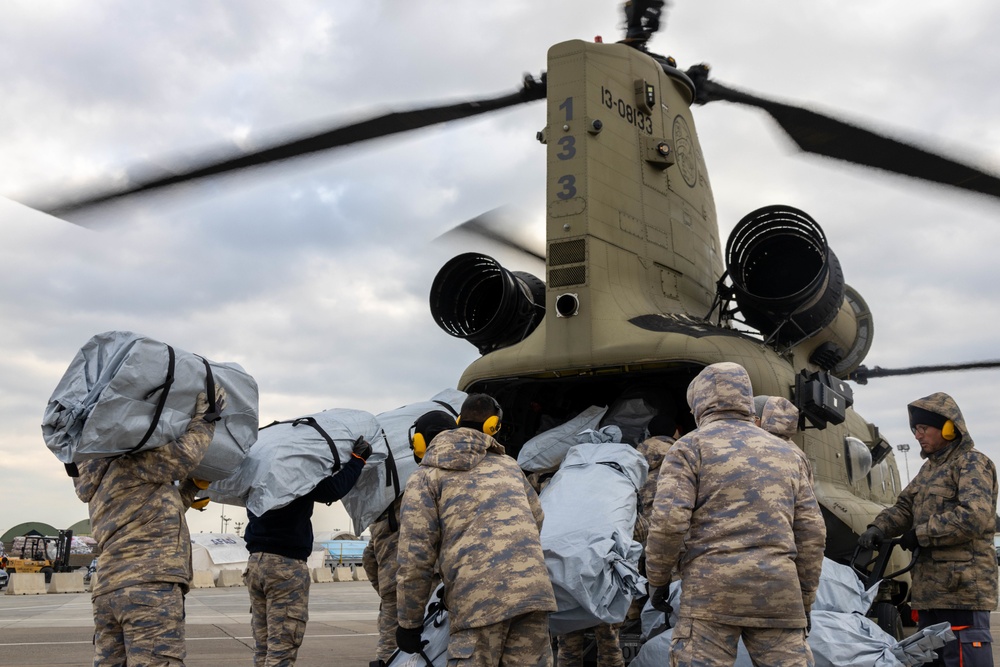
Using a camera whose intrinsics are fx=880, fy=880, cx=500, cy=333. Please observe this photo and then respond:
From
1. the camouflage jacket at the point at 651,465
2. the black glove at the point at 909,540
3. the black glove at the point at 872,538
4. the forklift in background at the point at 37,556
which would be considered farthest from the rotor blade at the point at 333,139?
the forklift in background at the point at 37,556

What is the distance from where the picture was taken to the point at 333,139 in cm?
703

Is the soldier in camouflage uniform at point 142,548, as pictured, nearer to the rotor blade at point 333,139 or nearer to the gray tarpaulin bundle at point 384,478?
the gray tarpaulin bundle at point 384,478

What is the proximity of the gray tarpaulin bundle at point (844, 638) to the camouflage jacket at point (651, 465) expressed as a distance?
639mm

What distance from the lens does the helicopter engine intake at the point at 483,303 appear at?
8320 millimetres

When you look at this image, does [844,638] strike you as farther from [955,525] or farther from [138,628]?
[138,628]

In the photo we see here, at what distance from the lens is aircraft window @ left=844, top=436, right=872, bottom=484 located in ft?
27.8

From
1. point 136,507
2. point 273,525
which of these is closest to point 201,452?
point 136,507

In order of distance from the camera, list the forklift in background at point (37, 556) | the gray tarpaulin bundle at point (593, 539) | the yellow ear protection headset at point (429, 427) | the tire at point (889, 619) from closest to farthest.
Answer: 1. the gray tarpaulin bundle at point (593, 539)
2. the yellow ear protection headset at point (429, 427)
3. the tire at point (889, 619)
4. the forklift in background at point (37, 556)

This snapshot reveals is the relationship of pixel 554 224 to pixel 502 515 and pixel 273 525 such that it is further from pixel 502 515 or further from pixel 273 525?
pixel 502 515

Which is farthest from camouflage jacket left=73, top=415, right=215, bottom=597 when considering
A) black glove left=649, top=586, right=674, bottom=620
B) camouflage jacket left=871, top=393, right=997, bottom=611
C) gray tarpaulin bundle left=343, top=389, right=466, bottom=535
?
camouflage jacket left=871, top=393, right=997, bottom=611

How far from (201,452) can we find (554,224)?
3.88 meters

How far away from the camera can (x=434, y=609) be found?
4.16m

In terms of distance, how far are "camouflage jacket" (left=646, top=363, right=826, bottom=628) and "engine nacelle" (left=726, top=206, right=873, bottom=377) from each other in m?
3.83

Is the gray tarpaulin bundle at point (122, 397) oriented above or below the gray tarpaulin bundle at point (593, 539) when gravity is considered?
above
